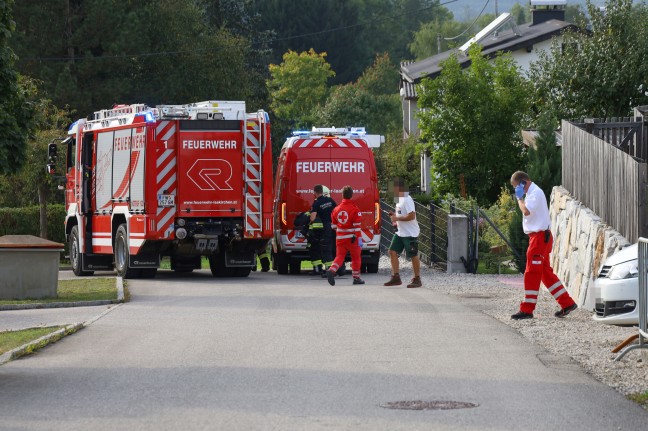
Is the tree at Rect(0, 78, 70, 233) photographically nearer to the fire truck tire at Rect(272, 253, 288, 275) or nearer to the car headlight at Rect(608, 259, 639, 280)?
the fire truck tire at Rect(272, 253, 288, 275)

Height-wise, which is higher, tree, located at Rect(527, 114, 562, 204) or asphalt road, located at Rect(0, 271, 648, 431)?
tree, located at Rect(527, 114, 562, 204)

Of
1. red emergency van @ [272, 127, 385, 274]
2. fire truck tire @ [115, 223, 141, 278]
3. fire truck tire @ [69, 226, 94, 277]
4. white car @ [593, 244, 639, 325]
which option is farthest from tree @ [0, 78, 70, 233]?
white car @ [593, 244, 639, 325]

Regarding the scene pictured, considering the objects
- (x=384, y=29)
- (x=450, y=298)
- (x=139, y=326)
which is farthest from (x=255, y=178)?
(x=384, y=29)

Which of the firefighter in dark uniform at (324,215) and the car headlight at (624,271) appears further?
the firefighter in dark uniform at (324,215)

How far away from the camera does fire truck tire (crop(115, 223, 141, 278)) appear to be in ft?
80.3

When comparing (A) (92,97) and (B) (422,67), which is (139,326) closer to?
(A) (92,97)

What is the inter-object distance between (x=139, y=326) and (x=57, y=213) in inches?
829

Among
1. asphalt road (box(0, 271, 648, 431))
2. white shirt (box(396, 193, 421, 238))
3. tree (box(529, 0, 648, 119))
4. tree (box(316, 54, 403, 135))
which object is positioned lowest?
asphalt road (box(0, 271, 648, 431))

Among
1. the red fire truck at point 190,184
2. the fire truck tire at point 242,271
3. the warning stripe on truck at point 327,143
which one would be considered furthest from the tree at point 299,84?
the red fire truck at point 190,184

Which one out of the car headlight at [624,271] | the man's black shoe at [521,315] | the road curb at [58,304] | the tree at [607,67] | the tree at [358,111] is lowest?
the road curb at [58,304]

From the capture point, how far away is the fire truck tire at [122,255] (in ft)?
80.3

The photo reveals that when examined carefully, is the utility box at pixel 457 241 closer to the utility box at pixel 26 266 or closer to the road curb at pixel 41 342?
the utility box at pixel 26 266

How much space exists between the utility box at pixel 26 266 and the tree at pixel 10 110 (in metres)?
2.70

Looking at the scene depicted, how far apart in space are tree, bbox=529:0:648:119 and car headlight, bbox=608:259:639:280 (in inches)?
895
